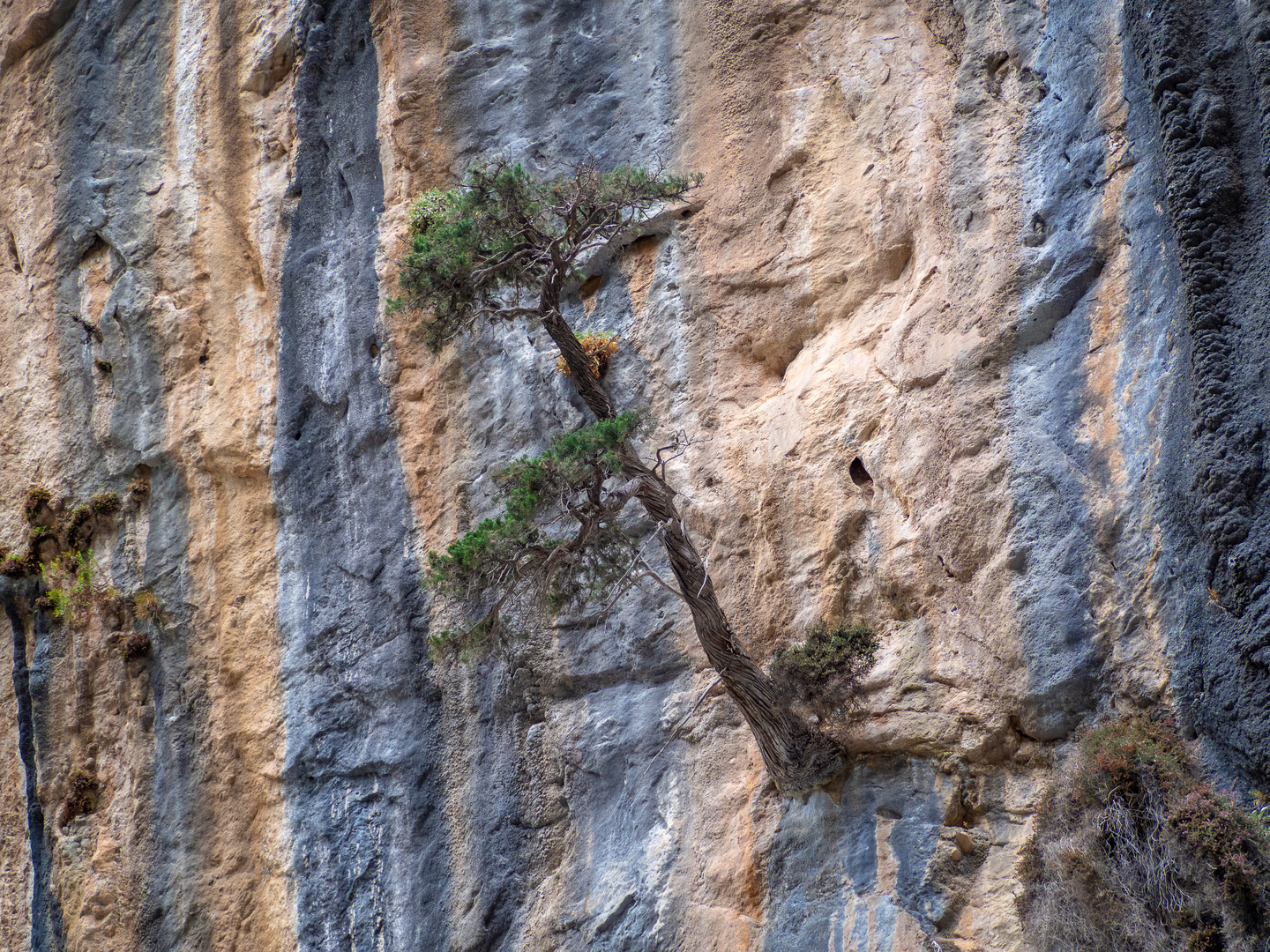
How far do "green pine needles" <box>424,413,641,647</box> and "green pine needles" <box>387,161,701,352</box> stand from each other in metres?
1.20

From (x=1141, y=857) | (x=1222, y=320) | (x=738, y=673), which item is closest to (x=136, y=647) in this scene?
(x=738, y=673)

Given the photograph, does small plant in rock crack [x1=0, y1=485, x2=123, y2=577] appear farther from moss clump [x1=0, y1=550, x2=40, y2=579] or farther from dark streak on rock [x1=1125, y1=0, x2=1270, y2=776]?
dark streak on rock [x1=1125, y1=0, x2=1270, y2=776]

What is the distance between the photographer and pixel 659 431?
9180 millimetres

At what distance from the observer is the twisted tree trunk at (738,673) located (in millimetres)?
7406

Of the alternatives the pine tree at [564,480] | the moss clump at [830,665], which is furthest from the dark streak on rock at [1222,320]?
the pine tree at [564,480]

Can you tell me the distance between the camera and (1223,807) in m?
5.92

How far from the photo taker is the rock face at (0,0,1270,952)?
6898 mm

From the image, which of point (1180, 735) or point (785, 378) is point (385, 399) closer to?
point (785, 378)

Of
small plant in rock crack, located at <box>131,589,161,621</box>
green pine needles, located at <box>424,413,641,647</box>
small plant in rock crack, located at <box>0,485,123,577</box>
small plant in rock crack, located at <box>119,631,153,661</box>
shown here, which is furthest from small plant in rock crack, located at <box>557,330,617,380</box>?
small plant in rock crack, located at <box>0,485,123,577</box>

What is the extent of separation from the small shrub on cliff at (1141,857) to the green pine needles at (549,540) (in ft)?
10.4

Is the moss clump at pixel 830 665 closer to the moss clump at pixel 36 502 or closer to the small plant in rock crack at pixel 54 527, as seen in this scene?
the small plant in rock crack at pixel 54 527

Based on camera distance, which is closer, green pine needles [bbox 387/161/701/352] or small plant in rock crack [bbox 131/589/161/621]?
green pine needles [bbox 387/161/701/352]

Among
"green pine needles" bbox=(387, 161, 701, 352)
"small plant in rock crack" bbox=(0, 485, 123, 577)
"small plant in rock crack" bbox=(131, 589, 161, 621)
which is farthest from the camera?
Result: "small plant in rock crack" bbox=(0, 485, 123, 577)

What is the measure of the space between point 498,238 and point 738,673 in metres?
3.56
